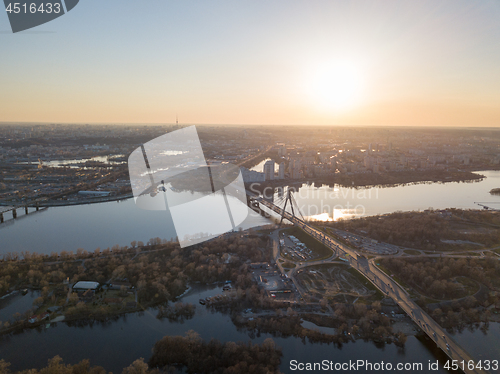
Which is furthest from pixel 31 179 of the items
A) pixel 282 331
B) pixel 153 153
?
pixel 282 331

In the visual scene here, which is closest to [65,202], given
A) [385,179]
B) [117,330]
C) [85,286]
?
[85,286]

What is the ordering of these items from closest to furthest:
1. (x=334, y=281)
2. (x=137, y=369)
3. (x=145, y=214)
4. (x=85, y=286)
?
(x=137, y=369) → (x=85, y=286) → (x=334, y=281) → (x=145, y=214)

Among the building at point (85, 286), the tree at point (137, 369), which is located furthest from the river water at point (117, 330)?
the building at point (85, 286)

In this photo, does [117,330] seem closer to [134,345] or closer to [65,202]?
[134,345]

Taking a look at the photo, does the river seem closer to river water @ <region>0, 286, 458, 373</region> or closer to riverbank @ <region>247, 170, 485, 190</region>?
riverbank @ <region>247, 170, 485, 190</region>

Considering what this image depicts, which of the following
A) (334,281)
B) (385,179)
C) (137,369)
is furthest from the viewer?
(385,179)

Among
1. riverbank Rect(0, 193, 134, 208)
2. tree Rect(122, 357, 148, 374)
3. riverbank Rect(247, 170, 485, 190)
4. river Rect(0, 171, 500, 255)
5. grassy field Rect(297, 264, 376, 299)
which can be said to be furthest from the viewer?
riverbank Rect(247, 170, 485, 190)

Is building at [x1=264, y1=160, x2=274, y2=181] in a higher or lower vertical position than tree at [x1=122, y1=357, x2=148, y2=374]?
higher

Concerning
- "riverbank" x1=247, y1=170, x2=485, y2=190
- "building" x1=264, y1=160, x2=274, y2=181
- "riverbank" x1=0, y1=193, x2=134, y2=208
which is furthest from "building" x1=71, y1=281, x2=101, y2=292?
"building" x1=264, y1=160, x2=274, y2=181
